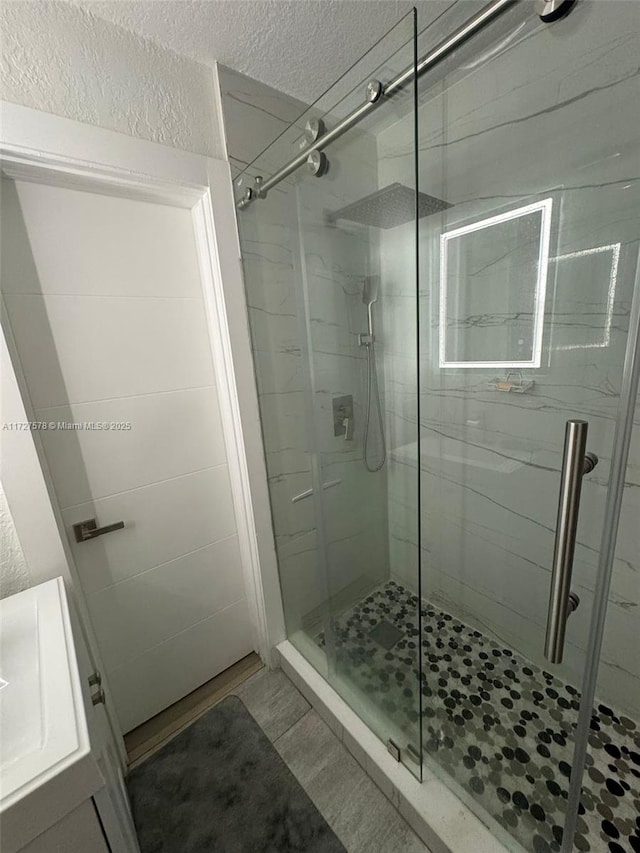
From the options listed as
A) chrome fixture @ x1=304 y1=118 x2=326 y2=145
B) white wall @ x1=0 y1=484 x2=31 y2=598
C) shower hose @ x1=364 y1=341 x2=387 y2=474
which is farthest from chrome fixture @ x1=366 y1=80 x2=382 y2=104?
white wall @ x1=0 y1=484 x2=31 y2=598

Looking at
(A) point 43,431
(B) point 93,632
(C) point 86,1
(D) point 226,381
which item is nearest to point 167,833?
(B) point 93,632

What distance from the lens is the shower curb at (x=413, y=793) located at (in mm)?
1001

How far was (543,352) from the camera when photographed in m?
1.31

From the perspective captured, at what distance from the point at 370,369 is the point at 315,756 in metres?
1.55

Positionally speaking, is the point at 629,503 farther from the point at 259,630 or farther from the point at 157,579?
the point at 157,579

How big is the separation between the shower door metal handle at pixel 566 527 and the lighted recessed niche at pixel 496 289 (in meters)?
0.74

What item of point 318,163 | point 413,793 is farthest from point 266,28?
point 413,793

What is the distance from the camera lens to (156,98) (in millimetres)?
1169

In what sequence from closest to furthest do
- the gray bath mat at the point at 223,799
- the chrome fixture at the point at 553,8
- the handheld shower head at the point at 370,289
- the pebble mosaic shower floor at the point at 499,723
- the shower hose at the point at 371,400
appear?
the chrome fixture at the point at 553,8 < the pebble mosaic shower floor at the point at 499,723 < the gray bath mat at the point at 223,799 < the handheld shower head at the point at 370,289 < the shower hose at the point at 371,400

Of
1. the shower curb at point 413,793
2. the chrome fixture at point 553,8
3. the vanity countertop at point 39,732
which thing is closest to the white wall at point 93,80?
the vanity countertop at point 39,732

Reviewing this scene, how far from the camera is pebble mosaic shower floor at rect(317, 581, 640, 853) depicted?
1.02 m

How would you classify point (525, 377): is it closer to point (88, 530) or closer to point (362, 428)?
point (362, 428)

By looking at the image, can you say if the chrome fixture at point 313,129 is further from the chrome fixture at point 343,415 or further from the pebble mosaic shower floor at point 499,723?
the pebble mosaic shower floor at point 499,723

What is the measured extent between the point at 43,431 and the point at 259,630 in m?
1.30
